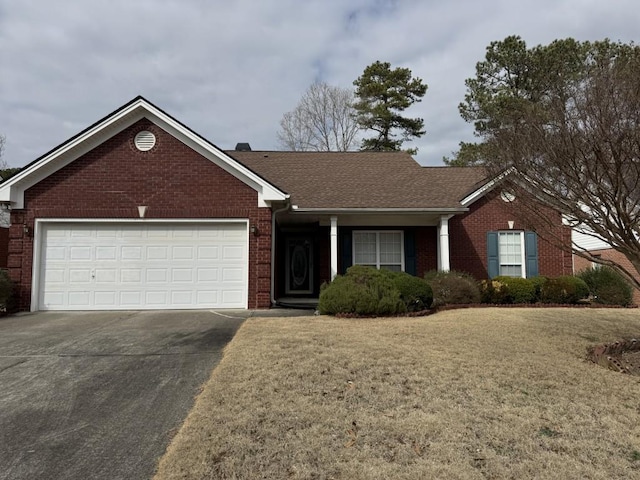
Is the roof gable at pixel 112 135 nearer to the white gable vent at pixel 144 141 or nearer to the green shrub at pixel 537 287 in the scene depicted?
the white gable vent at pixel 144 141

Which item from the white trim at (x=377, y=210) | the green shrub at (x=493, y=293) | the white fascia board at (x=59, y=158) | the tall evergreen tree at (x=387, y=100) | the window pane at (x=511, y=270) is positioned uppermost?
the tall evergreen tree at (x=387, y=100)

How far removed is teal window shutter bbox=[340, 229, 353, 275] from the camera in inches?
592

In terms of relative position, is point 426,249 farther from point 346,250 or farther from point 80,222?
point 80,222

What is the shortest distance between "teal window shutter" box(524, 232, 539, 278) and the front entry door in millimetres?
7323

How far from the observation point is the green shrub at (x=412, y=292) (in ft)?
35.3

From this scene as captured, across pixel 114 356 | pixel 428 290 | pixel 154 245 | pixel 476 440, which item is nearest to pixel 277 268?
pixel 154 245

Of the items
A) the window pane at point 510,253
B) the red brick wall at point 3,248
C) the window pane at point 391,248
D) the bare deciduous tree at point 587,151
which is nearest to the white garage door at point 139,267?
the red brick wall at point 3,248

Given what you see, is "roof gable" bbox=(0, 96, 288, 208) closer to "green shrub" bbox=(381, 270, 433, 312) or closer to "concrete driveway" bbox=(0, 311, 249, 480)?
"green shrub" bbox=(381, 270, 433, 312)

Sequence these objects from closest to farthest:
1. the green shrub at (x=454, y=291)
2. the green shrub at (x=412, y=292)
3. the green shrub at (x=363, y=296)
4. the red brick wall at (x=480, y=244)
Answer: the green shrub at (x=363, y=296)
the green shrub at (x=412, y=292)
the green shrub at (x=454, y=291)
the red brick wall at (x=480, y=244)

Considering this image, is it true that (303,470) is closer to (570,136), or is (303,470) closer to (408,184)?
(570,136)

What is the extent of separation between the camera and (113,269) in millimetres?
11812

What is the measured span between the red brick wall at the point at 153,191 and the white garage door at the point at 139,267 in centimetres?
39

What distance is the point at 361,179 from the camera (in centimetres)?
1556

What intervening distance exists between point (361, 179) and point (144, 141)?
7043mm
